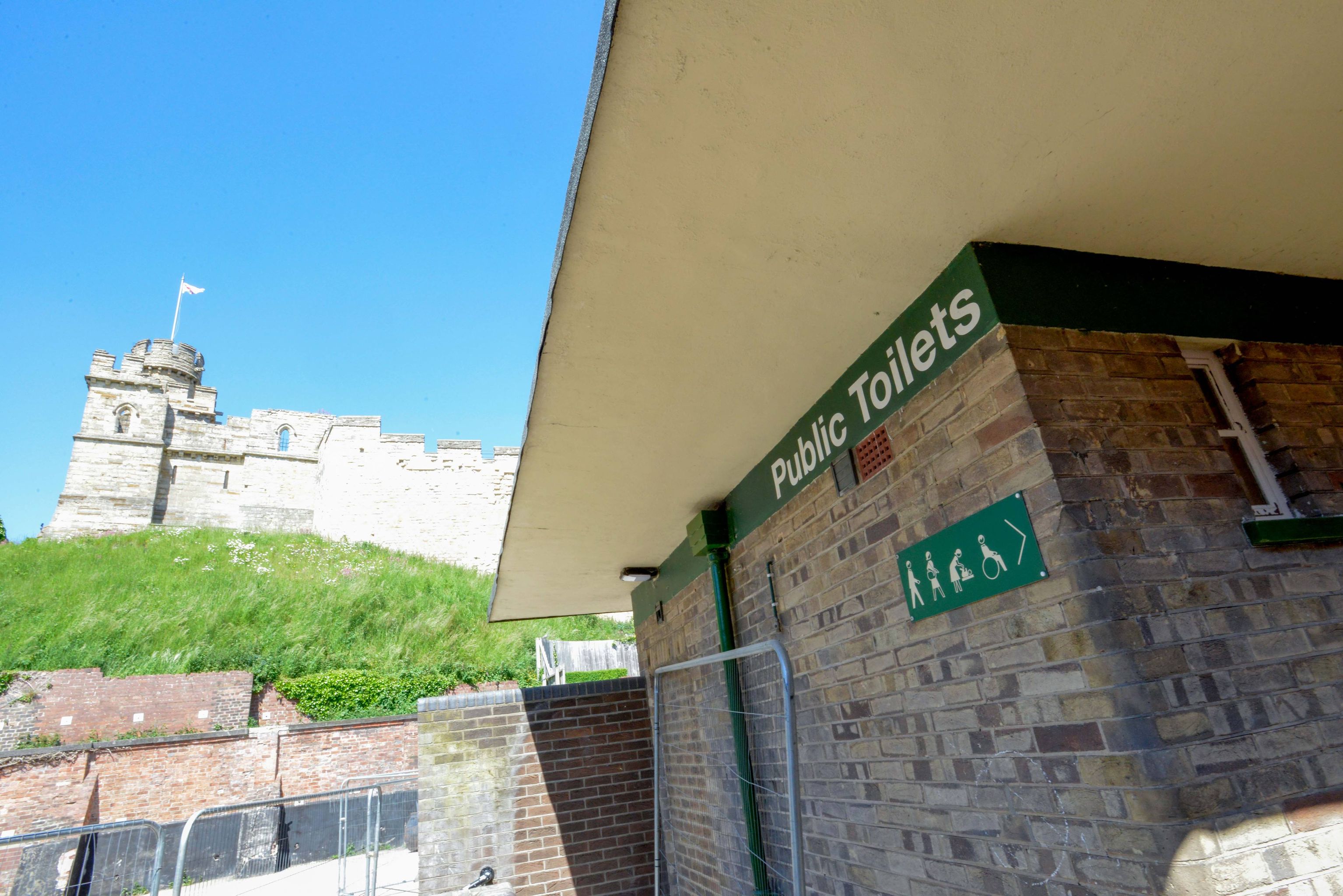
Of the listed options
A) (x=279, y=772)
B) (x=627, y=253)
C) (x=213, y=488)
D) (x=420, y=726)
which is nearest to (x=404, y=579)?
(x=279, y=772)

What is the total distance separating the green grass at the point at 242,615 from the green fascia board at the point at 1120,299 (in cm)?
1394

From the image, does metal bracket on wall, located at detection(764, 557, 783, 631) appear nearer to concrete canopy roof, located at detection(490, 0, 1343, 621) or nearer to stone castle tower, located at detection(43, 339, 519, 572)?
concrete canopy roof, located at detection(490, 0, 1343, 621)

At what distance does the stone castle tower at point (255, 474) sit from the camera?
92.3 feet

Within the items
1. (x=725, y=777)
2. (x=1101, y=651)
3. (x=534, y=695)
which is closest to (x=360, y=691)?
(x=534, y=695)

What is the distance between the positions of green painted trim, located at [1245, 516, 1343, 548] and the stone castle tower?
95.1ft

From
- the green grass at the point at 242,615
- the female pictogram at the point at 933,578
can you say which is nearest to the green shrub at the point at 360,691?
the green grass at the point at 242,615

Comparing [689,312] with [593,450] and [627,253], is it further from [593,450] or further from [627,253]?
[593,450]

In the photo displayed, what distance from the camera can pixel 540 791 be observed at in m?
6.27

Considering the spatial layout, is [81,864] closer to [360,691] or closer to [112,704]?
[112,704]

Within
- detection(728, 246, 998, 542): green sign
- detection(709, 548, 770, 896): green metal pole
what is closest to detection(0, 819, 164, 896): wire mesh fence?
detection(709, 548, 770, 896): green metal pole

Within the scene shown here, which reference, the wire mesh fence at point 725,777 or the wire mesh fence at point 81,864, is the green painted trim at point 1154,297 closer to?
the wire mesh fence at point 725,777

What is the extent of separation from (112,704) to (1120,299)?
1869cm

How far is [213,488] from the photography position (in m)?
30.0

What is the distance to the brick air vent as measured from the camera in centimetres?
266
